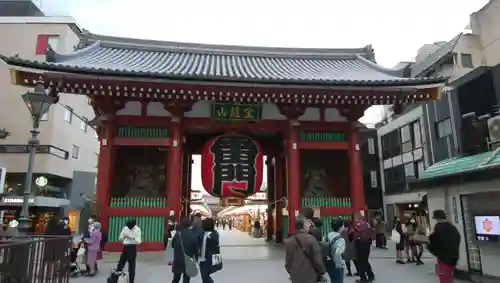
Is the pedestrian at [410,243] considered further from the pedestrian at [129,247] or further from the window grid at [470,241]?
the pedestrian at [129,247]

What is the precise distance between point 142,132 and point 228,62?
6374 mm

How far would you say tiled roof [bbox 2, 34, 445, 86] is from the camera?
41.3ft

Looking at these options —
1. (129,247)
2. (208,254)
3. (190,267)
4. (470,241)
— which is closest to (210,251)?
(208,254)

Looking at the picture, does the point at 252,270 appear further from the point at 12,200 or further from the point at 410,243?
the point at 12,200

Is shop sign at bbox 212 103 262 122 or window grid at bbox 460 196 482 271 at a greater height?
shop sign at bbox 212 103 262 122

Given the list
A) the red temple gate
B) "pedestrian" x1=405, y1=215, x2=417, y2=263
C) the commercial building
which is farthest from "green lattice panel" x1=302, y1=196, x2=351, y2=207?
the commercial building

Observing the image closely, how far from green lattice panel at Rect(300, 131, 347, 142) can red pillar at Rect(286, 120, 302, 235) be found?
0.40m

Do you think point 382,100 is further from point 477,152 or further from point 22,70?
point 22,70

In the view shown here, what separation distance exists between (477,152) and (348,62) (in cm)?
995

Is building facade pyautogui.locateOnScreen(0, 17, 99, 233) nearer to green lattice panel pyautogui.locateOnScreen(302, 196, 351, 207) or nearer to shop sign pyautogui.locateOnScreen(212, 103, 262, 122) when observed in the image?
shop sign pyautogui.locateOnScreen(212, 103, 262, 122)

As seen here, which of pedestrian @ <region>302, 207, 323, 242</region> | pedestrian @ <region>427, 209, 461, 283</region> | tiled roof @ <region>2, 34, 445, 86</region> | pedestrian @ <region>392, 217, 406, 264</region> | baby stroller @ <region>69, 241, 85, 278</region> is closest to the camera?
pedestrian @ <region>427, 209, 461, 283</region>

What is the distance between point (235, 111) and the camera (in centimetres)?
1362

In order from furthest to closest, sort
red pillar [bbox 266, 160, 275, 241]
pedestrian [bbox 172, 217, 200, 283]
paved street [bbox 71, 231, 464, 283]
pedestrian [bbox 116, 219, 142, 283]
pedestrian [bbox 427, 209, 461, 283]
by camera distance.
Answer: red pillar [bbox 266, 160, 275, 241] < paved street [bbox 71, 231, 464, 283] < pedestrian [bbox 116, 219, 142, 283] < pedestrian [bbox 172, 217, 200, 283] < pedestrian [bbox 427, 209, 461, 283]

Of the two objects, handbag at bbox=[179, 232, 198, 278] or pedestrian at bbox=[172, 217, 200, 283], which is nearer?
handbag at bbox=[179, 232, 198, 278]
